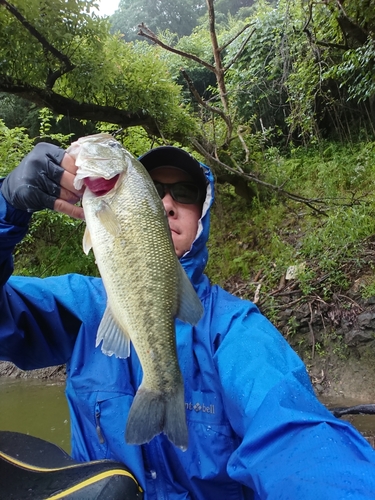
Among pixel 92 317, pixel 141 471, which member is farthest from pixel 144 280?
pixel 141 471

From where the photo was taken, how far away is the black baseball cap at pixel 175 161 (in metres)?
2.05

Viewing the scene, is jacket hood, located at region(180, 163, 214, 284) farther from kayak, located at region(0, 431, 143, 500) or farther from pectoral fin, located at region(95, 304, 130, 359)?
kayak, located at region(0, 431, 143, 500)

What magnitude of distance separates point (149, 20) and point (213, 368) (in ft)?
90.7

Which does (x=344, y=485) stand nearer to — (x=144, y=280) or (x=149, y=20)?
(x=144, y=280)

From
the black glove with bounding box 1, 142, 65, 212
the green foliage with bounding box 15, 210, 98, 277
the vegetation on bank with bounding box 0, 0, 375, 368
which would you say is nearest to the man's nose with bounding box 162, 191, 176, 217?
the black glove with bounding box 1, 142, 65, 212

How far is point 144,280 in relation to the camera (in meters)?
1.43

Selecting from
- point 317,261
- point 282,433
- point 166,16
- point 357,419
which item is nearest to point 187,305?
point 282,433

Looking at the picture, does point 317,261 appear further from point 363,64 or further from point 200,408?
point 200,408

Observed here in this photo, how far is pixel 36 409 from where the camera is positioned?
16.6 feet

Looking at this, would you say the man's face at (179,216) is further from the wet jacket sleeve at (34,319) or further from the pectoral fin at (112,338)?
the pectoral fin at (112,338)

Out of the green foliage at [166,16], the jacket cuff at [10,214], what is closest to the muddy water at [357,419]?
the jacket cuff at [10,214]

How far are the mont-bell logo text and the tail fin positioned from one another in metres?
0.31

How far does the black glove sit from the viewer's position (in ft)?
4.62

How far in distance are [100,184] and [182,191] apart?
0.73 m
